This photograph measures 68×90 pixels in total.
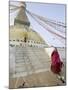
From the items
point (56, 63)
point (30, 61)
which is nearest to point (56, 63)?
point (56, 63)

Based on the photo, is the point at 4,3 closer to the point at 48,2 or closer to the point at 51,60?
the point at 48,2

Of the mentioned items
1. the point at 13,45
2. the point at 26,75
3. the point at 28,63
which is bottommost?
the point at 26,75

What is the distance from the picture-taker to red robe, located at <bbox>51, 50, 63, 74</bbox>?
1.96 metres

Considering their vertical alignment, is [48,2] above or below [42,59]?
above

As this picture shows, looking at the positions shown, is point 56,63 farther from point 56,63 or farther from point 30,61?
point 30,61

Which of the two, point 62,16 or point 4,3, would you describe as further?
point 62,16

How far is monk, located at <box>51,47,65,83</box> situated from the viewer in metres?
1.96

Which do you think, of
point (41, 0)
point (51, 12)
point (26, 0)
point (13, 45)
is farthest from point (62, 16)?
point (13, 45)

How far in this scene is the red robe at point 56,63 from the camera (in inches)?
77.0

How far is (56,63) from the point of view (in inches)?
77.4

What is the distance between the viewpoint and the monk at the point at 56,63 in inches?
77.1

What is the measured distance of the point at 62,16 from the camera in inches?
78.7

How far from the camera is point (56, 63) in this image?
1.97 m

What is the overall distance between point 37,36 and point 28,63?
0.28 m
